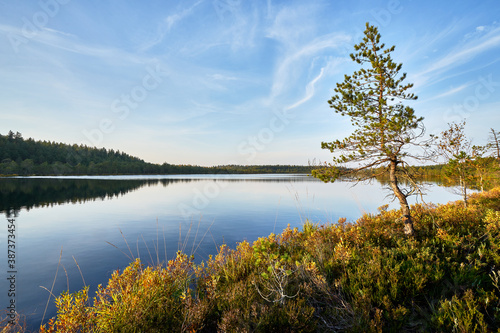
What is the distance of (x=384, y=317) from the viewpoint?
158 inches

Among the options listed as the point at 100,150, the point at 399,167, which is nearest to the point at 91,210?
the point at 399,167

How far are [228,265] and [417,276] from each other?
447 centimetres

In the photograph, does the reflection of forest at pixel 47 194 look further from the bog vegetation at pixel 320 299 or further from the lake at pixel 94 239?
the bog vegetation at pixel 320 299

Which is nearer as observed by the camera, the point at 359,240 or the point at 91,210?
the point at 359,240

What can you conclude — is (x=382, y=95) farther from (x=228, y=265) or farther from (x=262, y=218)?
(x=262, y=218)

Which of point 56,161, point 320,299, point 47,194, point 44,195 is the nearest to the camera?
point 320,299

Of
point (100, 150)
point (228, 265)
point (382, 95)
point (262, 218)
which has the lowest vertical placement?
point (262, 218)

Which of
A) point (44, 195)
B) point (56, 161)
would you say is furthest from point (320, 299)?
point (56, 161)

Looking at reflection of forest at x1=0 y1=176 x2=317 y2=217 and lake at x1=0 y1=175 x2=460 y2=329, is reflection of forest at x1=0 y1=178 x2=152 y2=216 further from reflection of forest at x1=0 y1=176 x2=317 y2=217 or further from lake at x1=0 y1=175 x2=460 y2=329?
lake at x1=0 y1=175 x2=460 y2=329

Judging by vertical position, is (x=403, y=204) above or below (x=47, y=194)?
above

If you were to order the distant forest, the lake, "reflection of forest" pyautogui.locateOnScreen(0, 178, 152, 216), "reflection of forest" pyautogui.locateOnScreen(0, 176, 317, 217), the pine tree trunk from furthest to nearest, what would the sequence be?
1. the distant forest
2. "reflection of forest" pyautogui.locateOnScreen(0, 176, 317, 217)
3. "reflection of forest" pyautogui.locateOnScreen(0, 178, 152, 216)
4. the lake
5. the pine tree trunk

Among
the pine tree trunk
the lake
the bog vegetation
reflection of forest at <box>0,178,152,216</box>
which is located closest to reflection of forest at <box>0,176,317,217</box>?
reflection of forest at <box>0,178,152,216</box>

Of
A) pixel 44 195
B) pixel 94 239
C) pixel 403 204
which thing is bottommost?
pixel 94 239

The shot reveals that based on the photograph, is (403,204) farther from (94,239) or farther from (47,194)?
(47,194)
